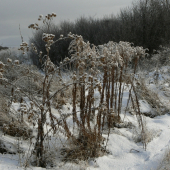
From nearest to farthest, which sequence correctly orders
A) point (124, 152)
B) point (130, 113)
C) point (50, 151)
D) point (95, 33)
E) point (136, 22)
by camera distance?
point (50, 151)
point (124, 152)
point (130, 113)
point (136, 22)
point (95, 33)

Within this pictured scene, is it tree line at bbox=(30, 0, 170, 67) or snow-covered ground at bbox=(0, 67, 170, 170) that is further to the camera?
tree line at bbox=(30, 0, 170, 67)

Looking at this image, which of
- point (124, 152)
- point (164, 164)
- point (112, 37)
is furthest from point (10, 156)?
point (112, 37)

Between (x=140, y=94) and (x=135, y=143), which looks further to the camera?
(x=140, y=94)

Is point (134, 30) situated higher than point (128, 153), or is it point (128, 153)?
point (134, 30)

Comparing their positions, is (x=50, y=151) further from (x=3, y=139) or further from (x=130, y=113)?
(x=130, y=113)

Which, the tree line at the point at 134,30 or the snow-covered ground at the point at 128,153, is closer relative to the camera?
the snow-covered ground at the point at 128,153

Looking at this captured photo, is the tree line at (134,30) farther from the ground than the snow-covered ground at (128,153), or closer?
farther from the ground

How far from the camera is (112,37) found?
1398 centimetres

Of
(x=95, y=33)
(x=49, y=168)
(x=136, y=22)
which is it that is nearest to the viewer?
(x=49, y=168)

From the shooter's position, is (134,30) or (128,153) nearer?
(128,153)

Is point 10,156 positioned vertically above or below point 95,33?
below

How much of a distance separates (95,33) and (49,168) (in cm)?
1320

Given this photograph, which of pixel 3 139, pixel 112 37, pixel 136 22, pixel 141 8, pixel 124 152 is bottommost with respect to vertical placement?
pixel 124 152

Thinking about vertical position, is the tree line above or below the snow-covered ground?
above
